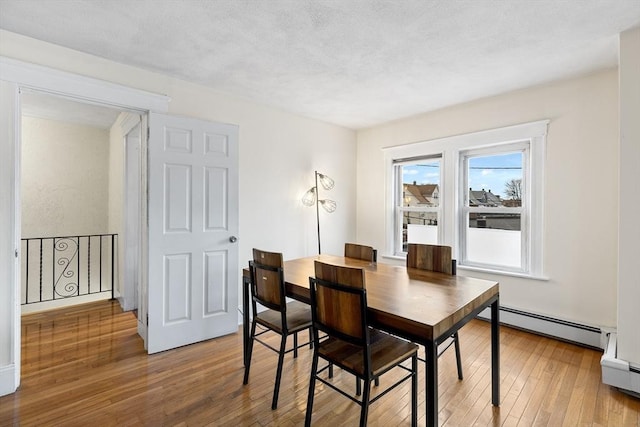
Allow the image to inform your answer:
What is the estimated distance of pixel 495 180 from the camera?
3.55 metres

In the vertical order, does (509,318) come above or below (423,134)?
below

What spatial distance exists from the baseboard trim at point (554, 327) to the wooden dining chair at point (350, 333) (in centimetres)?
209

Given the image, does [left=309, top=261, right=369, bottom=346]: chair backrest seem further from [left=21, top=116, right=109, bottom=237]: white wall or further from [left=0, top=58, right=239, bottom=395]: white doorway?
[left=21, top=116, right=109, bottom=237]: white wall

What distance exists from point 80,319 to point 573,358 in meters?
4.95

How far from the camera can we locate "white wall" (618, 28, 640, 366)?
2119 millimetres

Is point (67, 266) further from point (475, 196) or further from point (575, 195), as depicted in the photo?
point (575, 195)

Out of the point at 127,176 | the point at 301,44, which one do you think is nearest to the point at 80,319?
the point at 127,176

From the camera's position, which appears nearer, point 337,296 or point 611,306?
point 337,296

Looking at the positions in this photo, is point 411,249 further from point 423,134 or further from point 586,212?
point 423,134

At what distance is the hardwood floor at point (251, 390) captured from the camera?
6.25 feet

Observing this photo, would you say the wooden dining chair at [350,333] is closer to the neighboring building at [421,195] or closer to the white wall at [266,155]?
the white wall at [266,155]

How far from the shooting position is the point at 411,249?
102 inches

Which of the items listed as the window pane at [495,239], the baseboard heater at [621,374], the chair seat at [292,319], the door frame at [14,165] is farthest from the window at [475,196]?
the door frame at [14,165]

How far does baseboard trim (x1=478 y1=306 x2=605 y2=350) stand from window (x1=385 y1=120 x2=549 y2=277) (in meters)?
0.42
